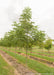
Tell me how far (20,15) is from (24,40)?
3.26m

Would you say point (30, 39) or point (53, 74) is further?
point (30, 39)

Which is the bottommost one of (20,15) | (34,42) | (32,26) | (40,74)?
(40,74)

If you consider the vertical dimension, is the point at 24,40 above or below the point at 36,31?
below

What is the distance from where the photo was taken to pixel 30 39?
9.73 metres

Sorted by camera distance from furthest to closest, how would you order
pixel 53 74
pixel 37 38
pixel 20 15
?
pixel 20 15
pixel 37 38
pixel 53 74

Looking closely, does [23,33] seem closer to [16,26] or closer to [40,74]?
[16,26]

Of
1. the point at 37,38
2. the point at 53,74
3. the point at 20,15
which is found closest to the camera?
the point at 53,74

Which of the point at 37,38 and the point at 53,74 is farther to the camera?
the point at 37,38

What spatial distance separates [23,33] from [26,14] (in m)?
2.48

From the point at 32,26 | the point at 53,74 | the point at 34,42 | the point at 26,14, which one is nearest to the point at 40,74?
the point at 53,74

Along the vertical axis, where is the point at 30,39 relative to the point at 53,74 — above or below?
above

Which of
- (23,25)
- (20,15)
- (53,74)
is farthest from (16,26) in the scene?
(53,74)

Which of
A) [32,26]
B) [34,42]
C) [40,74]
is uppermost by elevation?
[32,26]

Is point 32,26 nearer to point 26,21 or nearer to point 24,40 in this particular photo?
point 26,21
